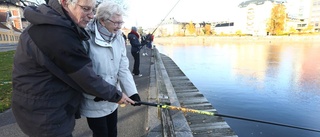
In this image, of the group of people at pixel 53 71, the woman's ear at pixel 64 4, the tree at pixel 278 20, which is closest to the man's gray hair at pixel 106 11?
the group of people at pixel 53 71

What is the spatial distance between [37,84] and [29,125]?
0.35 m

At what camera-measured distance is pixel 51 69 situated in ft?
4.76

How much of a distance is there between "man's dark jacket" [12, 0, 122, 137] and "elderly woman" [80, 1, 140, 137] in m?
0.33

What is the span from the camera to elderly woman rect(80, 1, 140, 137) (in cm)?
196

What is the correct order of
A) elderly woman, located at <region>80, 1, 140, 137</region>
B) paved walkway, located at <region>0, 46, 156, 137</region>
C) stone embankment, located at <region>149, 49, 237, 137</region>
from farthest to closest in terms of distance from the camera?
paved walkway, located at <region>0, 46, 156, 137</region>, stone embankment, located at <region>149, 49, 237, 137</region>, elderly woman, located at <region>80, 1, 140, 137</region>

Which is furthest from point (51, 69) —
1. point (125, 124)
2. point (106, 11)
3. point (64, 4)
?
point (125, 124)

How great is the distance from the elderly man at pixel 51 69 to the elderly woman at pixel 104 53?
0.33 m

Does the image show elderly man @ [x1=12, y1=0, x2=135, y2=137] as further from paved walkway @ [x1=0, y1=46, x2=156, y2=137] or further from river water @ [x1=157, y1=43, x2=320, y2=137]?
river water @ [x1=157, y1=43, x2=320, y2=137]

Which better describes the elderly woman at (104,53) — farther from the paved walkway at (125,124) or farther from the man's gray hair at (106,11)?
the paved walkway at (125,124)

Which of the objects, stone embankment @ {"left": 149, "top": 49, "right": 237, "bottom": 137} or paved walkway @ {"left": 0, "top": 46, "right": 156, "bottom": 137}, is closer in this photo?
stone embankment @ {"left": 149, "top": 49, "right": 237, "bottom": 137}

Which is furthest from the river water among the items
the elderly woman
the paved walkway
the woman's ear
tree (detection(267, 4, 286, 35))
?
tree (detection(267, 4, 286, 35))

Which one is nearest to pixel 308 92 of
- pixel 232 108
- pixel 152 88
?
pixel 232 108

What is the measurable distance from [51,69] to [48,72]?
43mm

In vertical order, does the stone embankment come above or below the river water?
above
